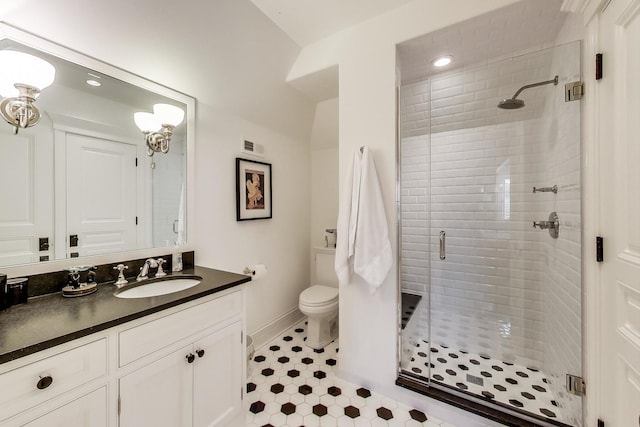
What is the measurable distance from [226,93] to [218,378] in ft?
6.10

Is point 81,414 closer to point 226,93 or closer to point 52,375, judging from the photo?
point 52,375

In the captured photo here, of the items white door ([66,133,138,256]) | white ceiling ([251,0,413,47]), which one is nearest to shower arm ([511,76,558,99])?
white ceiling ([251,0,413,47])

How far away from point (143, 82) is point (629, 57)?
228 cm

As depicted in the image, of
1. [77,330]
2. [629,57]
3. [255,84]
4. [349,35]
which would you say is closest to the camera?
[77,330]

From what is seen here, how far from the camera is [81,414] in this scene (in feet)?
2.82

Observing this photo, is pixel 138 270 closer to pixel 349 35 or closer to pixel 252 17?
pixel 252 17

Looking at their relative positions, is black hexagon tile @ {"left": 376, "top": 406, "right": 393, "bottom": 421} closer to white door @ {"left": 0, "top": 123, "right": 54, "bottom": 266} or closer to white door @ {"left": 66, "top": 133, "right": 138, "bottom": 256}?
white door @ {"left": 66, "top": 133, "right": 138, "bottom": 256}

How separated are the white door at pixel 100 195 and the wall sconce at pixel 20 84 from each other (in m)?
0.21

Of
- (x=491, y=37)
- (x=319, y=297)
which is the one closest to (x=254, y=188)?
(x=319, y=297)

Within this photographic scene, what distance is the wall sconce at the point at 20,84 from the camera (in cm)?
100

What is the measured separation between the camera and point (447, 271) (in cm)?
229

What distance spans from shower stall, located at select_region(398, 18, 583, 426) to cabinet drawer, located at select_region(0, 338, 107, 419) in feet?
5.11

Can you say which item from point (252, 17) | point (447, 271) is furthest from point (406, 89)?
point (447, 271)

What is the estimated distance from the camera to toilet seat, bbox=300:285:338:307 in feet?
7.20
